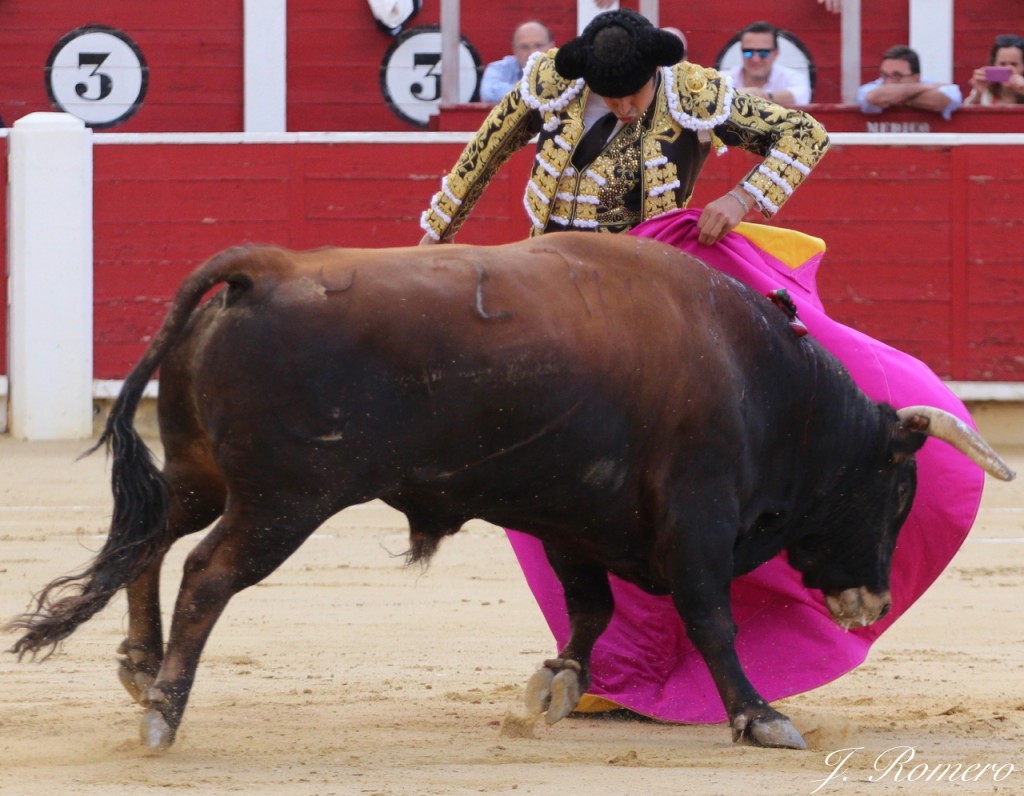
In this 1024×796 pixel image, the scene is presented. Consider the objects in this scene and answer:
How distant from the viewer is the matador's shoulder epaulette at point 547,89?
12.1ft

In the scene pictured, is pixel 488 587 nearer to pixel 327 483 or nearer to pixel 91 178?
pixel 327 483

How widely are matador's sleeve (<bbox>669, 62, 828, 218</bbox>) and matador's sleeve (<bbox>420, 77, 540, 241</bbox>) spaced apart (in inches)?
12.8

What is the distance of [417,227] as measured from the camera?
8.35 metres

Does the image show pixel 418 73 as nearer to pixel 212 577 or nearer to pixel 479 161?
pixel 479 161

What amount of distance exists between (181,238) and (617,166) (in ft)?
16.4

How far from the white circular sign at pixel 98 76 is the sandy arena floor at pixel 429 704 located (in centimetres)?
487

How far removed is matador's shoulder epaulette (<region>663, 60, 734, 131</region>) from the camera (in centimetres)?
365

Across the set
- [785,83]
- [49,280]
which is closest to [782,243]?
[785,83]

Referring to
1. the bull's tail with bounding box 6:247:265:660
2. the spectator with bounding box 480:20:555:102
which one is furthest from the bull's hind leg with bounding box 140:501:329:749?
the spectator with bounding box 480:20:555:102

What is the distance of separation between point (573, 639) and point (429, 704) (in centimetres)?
33

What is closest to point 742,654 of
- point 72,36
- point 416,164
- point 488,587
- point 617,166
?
point 617,166

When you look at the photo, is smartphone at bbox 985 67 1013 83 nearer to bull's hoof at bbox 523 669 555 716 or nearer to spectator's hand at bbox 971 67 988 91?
spectator's hand at bbox 971 67 988 91
